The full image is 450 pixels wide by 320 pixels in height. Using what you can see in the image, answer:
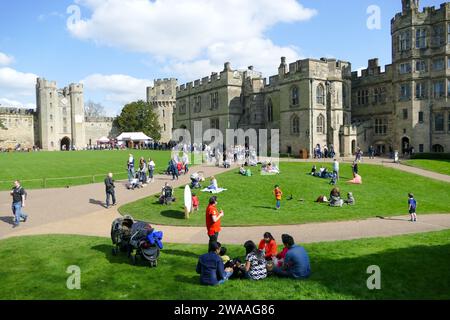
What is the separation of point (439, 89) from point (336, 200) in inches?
1124

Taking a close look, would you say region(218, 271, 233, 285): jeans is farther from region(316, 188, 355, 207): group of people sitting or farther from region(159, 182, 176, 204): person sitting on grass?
region(316, 188, 355, 207): group of people sitting

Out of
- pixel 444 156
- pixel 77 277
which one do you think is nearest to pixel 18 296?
pixel 77 277

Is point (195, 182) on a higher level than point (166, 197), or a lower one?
higher

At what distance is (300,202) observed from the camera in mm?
22969

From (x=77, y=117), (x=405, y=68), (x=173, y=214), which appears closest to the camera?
(x=173, y=214)

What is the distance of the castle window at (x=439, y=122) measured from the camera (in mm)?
42572

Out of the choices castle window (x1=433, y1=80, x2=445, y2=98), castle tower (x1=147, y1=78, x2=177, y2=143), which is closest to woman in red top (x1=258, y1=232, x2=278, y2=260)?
castle window (x1=433, y1=80, x2=445, y2=98)

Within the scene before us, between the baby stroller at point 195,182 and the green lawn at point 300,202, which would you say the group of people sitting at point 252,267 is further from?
the baby stroller at point 195,182

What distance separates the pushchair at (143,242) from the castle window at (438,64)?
41391 millimetres

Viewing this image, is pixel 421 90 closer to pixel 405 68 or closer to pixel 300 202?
pixel 405 68

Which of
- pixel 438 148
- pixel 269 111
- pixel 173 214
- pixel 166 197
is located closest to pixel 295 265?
pixel 173 214

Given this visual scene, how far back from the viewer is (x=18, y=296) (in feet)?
30.3

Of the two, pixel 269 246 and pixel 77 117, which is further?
pixel 77 117

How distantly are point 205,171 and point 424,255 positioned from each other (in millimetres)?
21647
